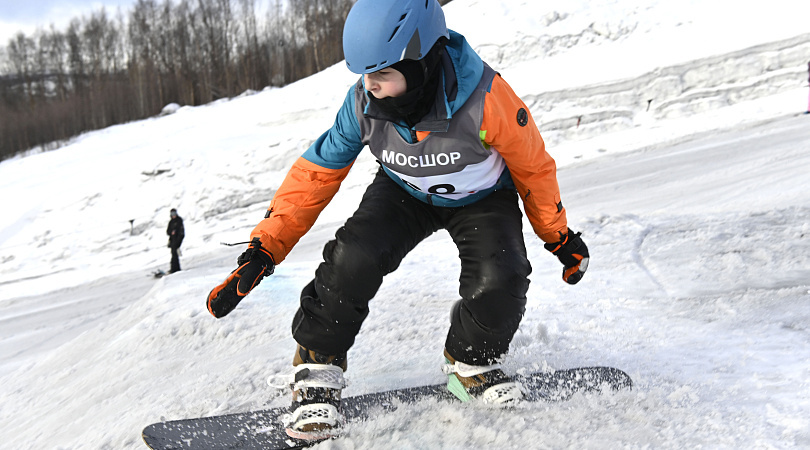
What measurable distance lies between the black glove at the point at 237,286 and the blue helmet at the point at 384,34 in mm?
813

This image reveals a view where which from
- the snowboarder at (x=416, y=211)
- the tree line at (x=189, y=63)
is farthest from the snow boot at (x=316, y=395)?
the tree line at (x=189, y=63)

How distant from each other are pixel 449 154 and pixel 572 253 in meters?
0.69

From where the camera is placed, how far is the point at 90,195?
55.8 ft

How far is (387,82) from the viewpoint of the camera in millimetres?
1915

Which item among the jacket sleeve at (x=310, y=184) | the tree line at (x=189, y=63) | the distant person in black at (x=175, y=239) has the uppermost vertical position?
the tree line at (x=189, y=63)

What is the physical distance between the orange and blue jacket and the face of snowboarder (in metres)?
0.11

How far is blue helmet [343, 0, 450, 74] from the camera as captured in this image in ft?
6.02

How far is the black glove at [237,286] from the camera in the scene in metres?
1.99

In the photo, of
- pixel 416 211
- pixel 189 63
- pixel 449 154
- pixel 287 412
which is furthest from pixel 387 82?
pixel 189 63

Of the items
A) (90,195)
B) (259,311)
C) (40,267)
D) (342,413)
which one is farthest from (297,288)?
(90,195)

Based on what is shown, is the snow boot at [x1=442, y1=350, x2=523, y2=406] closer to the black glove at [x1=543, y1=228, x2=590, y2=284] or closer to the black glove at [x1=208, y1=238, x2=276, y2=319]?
the black glove at [x1=543, y1=228, x2=590, y2=284]

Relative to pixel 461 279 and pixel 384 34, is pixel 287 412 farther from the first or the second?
pixel 384 34

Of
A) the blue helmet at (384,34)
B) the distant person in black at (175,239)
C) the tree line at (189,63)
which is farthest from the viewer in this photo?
the tree line at (189,63)

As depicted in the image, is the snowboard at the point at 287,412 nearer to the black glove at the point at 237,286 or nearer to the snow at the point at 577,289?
the snow at the point at 577,289
